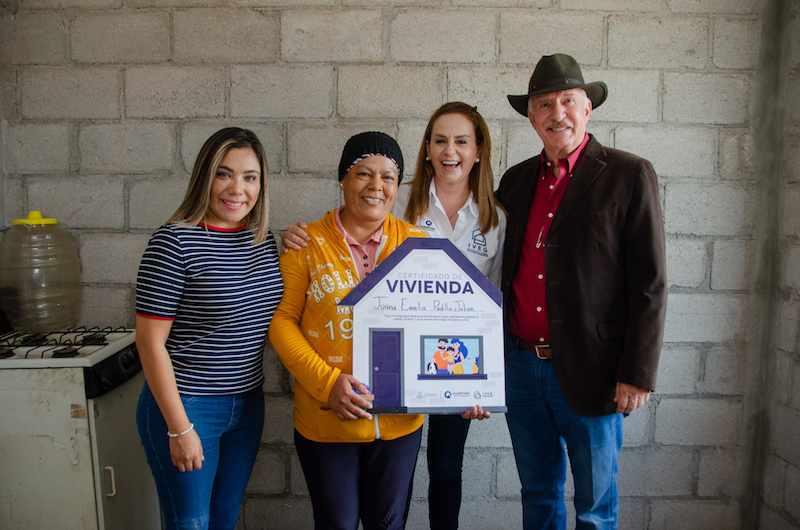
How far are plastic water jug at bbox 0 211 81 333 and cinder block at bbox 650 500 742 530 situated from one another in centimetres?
291

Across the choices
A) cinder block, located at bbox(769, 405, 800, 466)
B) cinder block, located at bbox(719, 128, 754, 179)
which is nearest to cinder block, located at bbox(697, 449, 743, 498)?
cinder block, located at bbox(769, 405, 800, 466)

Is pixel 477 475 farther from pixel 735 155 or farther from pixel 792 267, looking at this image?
pixel 735 155

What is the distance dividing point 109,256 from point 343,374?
154cm

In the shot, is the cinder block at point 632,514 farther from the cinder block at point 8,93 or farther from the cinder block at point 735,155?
the cinder block at point 8,93

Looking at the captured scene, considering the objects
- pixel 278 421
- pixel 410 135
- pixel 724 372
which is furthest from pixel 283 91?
pixel 724 372

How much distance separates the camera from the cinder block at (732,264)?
2.07 meters

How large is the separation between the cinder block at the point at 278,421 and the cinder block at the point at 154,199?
990 millimetres

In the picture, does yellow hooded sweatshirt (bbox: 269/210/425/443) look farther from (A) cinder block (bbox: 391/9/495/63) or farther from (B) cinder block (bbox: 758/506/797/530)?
(B) cinder block (bbox: 758/506/797/530)

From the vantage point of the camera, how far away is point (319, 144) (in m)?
2.04

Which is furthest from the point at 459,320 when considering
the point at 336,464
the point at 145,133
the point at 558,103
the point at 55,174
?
the point at 55,174

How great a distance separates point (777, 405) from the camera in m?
2.04

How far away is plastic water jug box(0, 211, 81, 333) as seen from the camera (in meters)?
1.96

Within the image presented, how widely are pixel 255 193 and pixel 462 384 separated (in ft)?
2.65

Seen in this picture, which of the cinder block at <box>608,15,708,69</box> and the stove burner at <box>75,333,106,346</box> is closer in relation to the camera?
the stove burner at <box>75,333,106,346</box>
